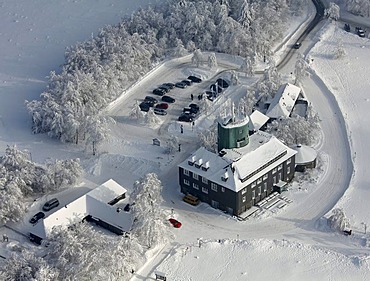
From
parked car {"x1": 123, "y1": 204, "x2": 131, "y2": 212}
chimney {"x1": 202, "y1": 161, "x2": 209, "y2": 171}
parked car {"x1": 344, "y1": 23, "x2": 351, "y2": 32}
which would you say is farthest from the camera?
parked car {"x1": 344, "y1": 23, "x2": 351, "y2": 32}

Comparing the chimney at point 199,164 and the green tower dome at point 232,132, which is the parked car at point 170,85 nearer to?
the green tower dome at point 232,132

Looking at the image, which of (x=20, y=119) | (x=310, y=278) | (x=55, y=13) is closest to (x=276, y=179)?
(x=310, y=278)

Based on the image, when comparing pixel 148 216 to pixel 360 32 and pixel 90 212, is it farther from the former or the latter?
pixel 360 32

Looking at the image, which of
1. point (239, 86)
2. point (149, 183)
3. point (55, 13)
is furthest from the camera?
point (55, 13)

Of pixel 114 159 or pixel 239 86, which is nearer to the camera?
pixel 114 159

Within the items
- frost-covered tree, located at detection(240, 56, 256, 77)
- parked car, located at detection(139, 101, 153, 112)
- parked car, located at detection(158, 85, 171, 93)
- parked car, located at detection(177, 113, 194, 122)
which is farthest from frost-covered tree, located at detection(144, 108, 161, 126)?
frost-covered tree, located at detection(240, 56, 256, 77)

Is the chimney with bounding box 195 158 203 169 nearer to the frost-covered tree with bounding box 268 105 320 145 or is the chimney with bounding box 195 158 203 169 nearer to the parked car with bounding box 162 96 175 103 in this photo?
the frost-covered tree with bounding box 268 105 320 145

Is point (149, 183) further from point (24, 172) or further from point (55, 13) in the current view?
point (55, 13)
